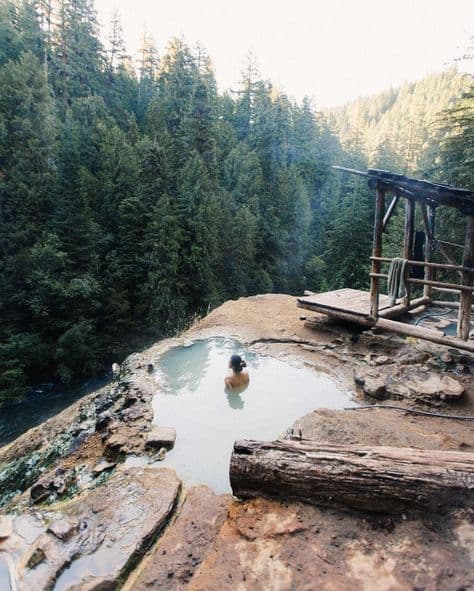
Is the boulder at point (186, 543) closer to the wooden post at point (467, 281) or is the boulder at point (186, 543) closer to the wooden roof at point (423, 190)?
the wooden post at point (467, 281)

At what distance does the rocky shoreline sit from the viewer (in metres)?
2.33

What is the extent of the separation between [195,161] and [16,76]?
37.7ft

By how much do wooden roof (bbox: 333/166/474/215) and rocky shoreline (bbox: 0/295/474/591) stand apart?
8.79 ft

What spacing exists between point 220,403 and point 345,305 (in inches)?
157

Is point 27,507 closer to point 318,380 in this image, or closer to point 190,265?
point 318,380

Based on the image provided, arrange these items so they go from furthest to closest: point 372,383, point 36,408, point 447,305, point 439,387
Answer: point 36,408 → point 447,305 → point 372,383 → point 439,387

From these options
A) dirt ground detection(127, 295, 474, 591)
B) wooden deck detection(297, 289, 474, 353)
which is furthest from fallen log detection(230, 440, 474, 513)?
wooden deck detection(297, 289, 474, 353)

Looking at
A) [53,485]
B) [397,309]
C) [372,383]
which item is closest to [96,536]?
[53,485]

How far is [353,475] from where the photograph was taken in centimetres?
278

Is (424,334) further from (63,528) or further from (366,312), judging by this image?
(63,528)

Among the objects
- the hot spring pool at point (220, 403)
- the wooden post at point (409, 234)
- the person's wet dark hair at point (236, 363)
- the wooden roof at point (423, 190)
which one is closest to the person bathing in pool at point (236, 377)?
the person's wet dark hair at point (236, 363)

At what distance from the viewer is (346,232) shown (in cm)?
2611

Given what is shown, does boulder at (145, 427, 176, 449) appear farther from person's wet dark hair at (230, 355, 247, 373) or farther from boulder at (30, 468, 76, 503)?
person's wet dark hair at (230, 355, 247, 373)

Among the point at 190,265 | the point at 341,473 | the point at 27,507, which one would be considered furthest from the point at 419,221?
the point at 27,507
